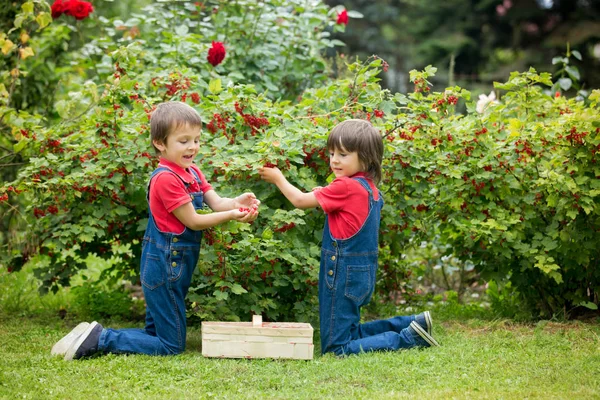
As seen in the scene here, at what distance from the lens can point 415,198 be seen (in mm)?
4777

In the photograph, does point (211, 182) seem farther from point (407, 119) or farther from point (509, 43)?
point (509, 43)

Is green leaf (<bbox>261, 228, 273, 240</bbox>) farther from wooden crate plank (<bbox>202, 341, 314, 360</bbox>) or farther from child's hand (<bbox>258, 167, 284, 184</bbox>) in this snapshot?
wooden crate plank (<bbox>202, 341, 314, 360</bbox>)

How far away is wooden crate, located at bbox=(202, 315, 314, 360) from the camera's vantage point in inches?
153

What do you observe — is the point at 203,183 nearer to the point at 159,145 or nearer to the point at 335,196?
the point at 159,145

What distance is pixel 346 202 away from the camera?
3967 millimetres

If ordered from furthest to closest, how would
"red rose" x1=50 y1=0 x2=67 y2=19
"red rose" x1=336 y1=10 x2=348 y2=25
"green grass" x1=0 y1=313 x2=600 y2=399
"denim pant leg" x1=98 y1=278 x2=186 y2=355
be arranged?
"red rose" x1=336 y1=10 x2=348 y2=25, "red rose" x1=50 y1=0 x2=67 y2=19, "denim pant leg" x1=98 y1=278 x2=186 y2=355, "green grass" x1=0 y1=313 x2=600 y2=399

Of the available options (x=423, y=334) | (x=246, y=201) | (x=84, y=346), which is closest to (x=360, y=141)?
(x=246, y=201)

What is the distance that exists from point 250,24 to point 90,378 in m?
3.43

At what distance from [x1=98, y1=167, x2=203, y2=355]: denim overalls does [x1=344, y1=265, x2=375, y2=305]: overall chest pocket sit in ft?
2.66

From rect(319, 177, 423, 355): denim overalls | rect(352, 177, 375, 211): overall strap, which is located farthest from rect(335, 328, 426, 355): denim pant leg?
rect(352, 177, 375, 211): overall strap

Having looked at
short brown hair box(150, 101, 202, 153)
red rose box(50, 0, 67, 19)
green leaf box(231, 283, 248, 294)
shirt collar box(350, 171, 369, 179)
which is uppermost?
red rose box(50, 0, 67, 19)

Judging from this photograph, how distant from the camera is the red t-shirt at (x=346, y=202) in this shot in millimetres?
3963

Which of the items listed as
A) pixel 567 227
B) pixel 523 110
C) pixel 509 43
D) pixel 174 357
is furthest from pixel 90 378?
pixel 509 43

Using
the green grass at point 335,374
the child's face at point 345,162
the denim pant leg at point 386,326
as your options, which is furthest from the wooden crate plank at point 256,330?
the child's face at point 345,162
